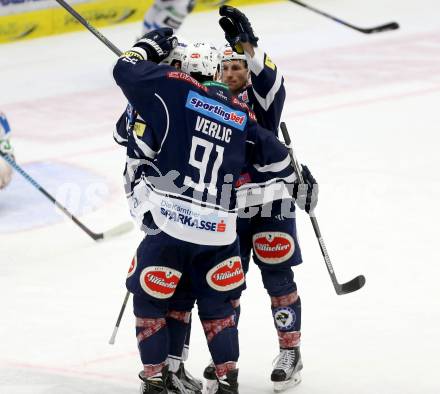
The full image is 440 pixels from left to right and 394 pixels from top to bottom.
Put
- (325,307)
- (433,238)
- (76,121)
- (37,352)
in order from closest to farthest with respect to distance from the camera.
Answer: (37,352)
(325,307)
(433,238)
(76,121)

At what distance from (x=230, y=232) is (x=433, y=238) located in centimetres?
267

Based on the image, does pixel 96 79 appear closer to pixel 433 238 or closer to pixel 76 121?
pixel 76 121

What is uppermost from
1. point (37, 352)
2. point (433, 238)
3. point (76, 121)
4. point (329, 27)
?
point (37, 352)

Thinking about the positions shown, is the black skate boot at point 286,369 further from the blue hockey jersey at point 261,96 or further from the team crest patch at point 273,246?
the blue hockey jersey at point 261,96

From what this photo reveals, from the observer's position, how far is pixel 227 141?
4223 mm

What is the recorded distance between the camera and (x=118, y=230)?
22.8 feet

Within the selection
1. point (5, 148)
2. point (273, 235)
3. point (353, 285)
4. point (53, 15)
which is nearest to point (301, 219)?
point (5, 148)

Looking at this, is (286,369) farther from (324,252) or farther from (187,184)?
(187,184)

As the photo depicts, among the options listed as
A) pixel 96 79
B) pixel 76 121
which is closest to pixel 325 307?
pixel 76 121

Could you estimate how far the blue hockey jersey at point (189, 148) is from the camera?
417 cm

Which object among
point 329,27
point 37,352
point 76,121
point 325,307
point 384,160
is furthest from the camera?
point 329,27

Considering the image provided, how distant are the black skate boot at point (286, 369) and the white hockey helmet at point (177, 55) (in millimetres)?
1329

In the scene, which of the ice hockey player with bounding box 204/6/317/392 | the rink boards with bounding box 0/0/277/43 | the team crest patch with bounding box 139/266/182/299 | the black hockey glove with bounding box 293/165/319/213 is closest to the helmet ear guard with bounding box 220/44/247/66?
the ice hockey player with bounding box 204/6/317/392

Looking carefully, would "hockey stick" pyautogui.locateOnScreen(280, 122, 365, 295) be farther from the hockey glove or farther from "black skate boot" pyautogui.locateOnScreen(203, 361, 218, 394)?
the hockey glove
